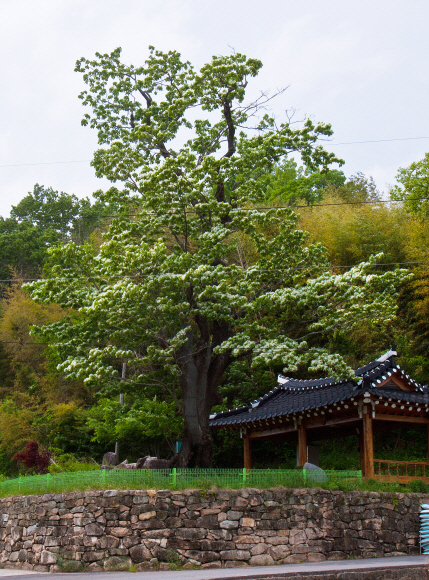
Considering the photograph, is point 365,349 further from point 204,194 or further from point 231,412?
point 204,194

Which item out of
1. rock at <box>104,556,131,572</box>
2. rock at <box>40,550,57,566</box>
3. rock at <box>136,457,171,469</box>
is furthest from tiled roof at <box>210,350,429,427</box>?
rock at <box>40,550,57,566</box>

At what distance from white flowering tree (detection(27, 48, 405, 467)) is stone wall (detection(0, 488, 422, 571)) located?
3.25 meters

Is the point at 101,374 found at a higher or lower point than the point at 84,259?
lower

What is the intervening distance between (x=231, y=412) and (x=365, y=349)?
990cm

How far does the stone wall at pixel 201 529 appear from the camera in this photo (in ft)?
37.5

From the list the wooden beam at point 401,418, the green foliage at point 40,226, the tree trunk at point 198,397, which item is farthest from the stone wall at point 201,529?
the green foliage at point 40,226

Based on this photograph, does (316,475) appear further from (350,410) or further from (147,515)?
(147,515)

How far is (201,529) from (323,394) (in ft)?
18.6

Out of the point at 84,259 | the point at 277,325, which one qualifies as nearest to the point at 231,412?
the point at 277,325

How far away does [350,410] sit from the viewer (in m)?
15.1

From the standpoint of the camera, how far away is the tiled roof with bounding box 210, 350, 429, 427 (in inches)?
568

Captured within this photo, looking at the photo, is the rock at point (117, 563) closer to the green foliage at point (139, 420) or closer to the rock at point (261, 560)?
the rock at point (261, 560)

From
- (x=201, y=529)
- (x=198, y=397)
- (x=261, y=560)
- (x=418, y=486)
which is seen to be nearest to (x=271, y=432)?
(x=198, y=397)

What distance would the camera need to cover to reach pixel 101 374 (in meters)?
14.5
